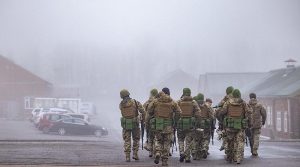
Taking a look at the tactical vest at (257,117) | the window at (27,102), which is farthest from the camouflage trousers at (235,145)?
the window at (27,102)

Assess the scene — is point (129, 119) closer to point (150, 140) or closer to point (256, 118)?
point (150, 140)

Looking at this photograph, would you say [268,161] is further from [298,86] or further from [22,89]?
[22,89]

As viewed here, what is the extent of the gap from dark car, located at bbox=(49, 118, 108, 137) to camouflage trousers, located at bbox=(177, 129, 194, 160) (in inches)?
952

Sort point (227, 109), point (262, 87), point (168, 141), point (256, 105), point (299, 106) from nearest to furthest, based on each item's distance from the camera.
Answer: point (168, 141) < point (227, 109) < point (256, 105) < point (299, 106) < point (262, 87)

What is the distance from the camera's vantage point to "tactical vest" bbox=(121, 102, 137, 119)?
1534cm

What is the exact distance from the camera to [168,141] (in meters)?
14.5

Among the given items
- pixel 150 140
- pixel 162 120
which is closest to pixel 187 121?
pixel 162 120

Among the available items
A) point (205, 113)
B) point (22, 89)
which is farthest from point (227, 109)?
point (22, 89)

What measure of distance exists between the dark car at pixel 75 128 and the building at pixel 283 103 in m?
13.7

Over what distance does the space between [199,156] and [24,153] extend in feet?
17.3

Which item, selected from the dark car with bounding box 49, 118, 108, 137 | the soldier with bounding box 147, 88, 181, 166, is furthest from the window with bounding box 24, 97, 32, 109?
the soldier with bounding box 147, 88, 181, 166

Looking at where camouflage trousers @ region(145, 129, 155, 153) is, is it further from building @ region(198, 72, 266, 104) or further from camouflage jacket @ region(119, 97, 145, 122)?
building @ region(198, 72, 266, 104)

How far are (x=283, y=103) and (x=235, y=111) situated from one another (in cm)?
2889

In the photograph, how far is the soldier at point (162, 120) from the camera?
47.4ft
